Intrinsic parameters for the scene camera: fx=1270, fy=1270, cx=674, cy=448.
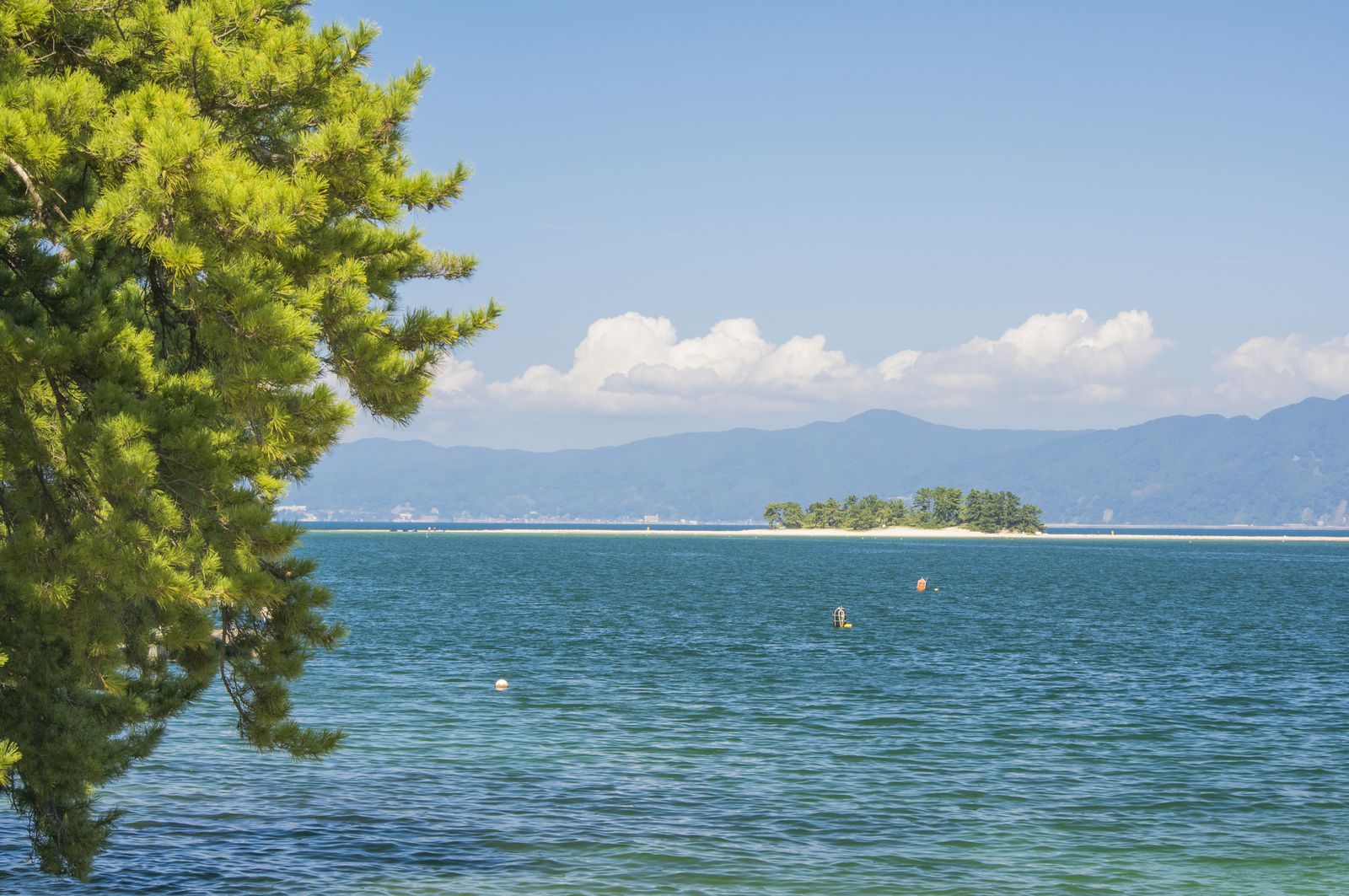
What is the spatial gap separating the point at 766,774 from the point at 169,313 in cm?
1787

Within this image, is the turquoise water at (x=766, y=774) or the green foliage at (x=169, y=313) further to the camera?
the turquoise water at (x=766, y=774)

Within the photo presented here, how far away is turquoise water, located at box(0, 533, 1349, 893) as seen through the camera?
21.1m

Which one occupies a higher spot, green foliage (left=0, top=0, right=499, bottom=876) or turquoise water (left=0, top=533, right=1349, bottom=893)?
green foliage (left=0, top=0, right=499, bottom=876)

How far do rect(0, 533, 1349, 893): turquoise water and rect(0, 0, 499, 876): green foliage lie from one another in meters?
7.41

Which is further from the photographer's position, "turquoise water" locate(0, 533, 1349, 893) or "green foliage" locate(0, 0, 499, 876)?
"turquoise water" locate(0, 533, 1349, 893)

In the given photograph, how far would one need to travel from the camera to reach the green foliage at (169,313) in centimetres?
1200

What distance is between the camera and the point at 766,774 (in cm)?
2852

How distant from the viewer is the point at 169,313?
1542cm

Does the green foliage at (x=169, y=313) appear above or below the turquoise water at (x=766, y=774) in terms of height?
above

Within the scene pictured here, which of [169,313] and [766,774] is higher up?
[169,313]

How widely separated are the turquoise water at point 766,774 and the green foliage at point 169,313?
292 inches

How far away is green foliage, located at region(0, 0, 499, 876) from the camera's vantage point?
1200cm

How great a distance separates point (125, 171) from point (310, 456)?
450 centimetres

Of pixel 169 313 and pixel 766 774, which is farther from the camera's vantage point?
pixel 766 774
